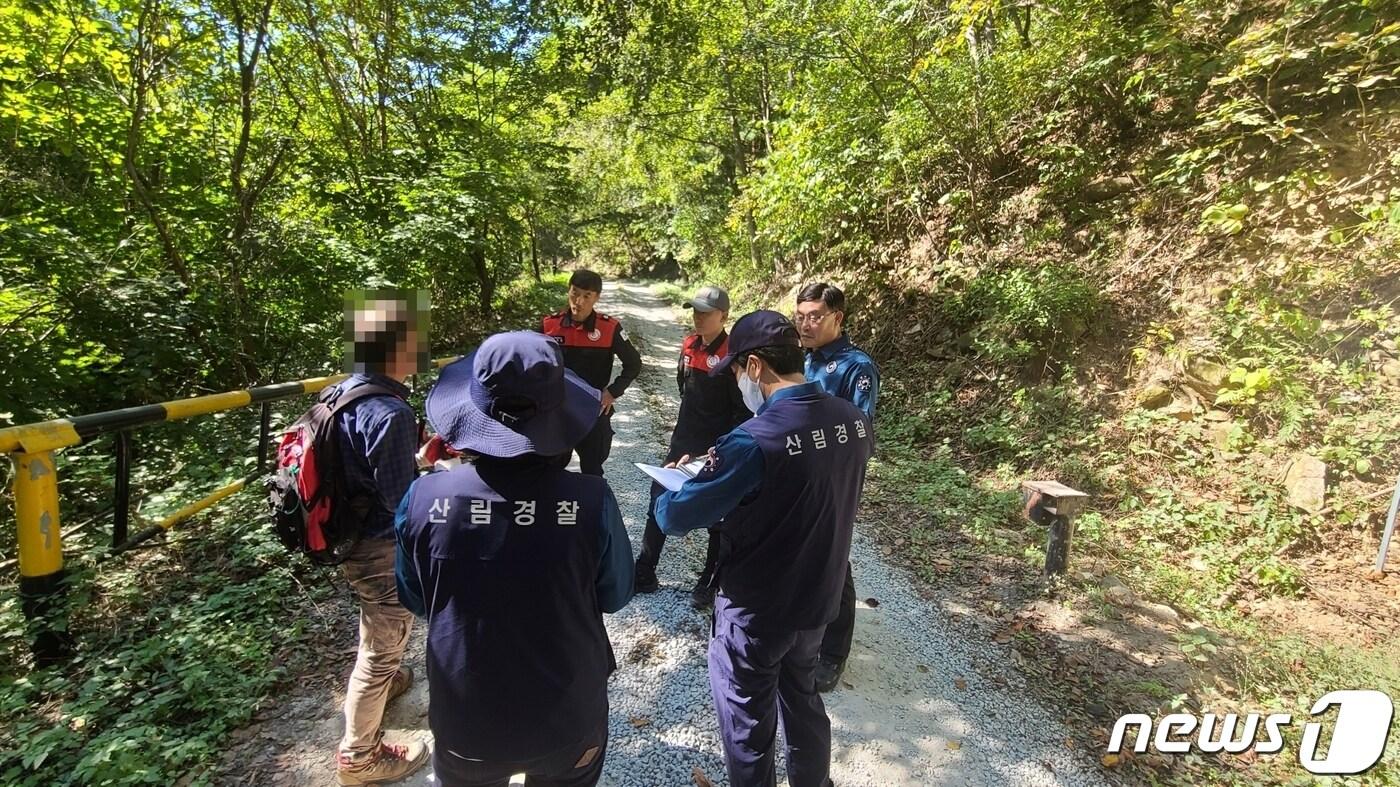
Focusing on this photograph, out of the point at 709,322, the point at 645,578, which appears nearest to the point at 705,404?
the point at 709,322

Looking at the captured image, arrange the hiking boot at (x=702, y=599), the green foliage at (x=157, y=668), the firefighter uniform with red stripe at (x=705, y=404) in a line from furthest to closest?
the hiking boot at (x=702, y=599), the firefighter uniform with red stripe at (x=705, y=404), the green foliage at (x=157, y=668)

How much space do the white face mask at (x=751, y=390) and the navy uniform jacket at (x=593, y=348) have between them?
162cm

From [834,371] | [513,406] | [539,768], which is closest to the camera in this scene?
[513,406]

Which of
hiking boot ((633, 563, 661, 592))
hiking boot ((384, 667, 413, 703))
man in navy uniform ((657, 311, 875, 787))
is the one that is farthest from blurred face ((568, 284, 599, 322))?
hiking boot ((384, 667, 413, 703))

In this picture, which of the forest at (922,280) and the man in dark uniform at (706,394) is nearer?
the forest at (922,280)

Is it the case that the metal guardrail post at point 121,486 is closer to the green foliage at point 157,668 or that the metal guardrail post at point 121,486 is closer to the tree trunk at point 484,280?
the green foliage at point 157,668

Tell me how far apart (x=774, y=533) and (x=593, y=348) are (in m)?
2.35

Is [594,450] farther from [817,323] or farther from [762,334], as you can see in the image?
[762,334]

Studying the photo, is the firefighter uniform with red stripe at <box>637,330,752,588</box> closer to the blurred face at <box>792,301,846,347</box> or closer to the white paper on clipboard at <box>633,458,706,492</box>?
the blurred face at <box>792,301,846,347</box>

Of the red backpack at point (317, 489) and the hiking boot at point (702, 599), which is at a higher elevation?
the red backpack at point (317, 489)

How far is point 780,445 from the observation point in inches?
79.5

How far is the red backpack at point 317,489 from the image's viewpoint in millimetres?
2035

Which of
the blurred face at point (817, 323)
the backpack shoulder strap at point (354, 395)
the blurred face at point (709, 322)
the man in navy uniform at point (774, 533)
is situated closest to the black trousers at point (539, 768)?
the man in navy uniform at point (774, 533)

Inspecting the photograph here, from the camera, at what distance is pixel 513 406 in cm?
145
